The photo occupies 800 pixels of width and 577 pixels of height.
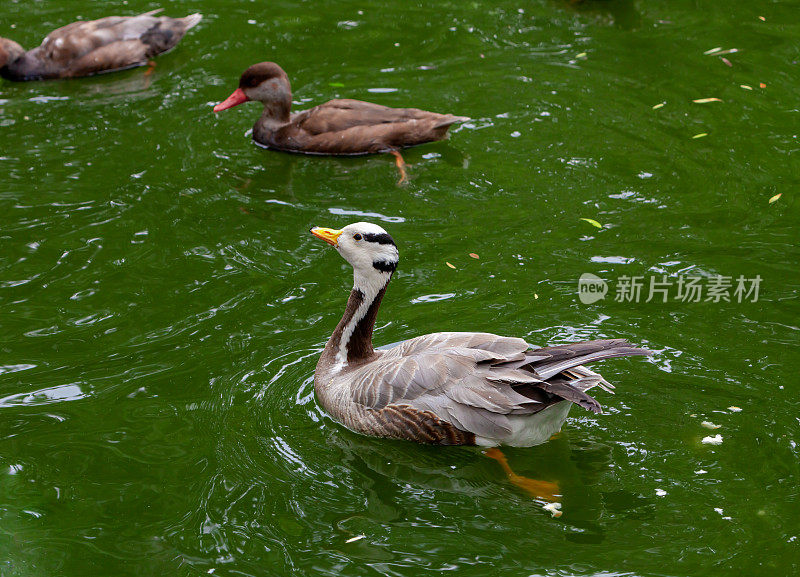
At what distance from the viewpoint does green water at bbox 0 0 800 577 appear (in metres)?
5.52

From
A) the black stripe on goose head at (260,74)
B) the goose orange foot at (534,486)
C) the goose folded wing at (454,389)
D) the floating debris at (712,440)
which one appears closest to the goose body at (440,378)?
the goose folded wing at (454,389)

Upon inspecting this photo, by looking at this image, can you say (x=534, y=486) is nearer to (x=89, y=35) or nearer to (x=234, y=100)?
(x=234, y=100)

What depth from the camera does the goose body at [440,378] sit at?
5.81 m

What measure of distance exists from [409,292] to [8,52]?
22.6 feet

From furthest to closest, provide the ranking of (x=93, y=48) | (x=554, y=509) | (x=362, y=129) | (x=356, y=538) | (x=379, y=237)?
(x=93, y=48)
(x=362, y=129)
(x=379, y=237)
(x=554, y=509)
(x=356, y=538)

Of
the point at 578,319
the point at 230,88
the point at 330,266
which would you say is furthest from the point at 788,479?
the point at 230,88

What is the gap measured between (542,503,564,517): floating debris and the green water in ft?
0.23

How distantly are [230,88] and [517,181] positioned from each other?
4026mm

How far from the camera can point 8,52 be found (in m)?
11.9

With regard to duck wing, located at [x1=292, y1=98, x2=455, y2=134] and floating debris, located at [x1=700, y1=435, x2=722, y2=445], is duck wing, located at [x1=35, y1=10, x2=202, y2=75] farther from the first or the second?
floating debris, located at [x1=700, y1=435, x2=722, y2=445]

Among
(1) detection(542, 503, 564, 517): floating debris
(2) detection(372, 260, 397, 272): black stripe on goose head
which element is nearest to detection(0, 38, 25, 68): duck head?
(2) detection(372, 260, 397, 272): black stripe on goose head

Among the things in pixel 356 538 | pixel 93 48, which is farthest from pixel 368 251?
pixel 93 48

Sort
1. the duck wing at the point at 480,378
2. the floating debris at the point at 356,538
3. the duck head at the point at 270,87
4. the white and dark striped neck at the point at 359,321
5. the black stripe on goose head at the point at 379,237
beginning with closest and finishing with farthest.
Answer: the floating debris at the point at 356,538 → the duck wing at the point at 480,378 → the black stripe on goose head at the point at 379,237 → the white and dark striped neck at the point at 359,321 → the duck head at the point at 270,87

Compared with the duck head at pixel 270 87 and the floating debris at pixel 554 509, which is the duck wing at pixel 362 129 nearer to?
the duck head at pixel 270 87
